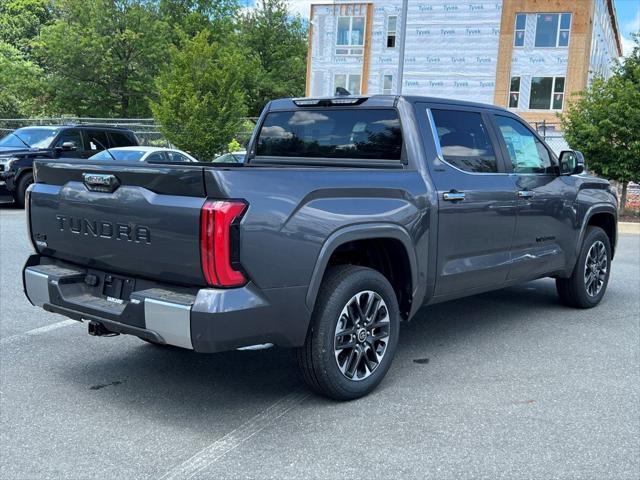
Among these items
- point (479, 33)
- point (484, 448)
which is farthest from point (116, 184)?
point (479, 33)

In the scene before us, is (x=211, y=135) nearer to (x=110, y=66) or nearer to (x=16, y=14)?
(x=110, y=66)

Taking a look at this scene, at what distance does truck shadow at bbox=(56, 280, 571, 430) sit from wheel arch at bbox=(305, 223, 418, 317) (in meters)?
0.68

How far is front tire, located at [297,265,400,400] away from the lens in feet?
12.3

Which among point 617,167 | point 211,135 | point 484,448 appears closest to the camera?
point 484,448

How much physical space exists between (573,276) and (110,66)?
39623 millimetres

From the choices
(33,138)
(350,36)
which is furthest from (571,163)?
(350,36)

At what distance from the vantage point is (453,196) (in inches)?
180

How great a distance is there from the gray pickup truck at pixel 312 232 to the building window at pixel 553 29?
31.8m

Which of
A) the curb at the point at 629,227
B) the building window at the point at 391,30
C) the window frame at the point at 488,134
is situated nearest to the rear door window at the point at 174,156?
the curb at the point at 629,227

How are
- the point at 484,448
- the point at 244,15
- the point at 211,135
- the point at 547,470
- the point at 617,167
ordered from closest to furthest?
the point at 547,470 → the point at 484,448 → the point at 617,167 → the point at 211,135 → the point at 244,15

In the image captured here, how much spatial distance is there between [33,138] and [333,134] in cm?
1239

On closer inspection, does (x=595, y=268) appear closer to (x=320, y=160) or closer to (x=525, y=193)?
(x=525, y=193)

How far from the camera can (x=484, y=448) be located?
3.38 m

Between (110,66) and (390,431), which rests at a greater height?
(110,66)
